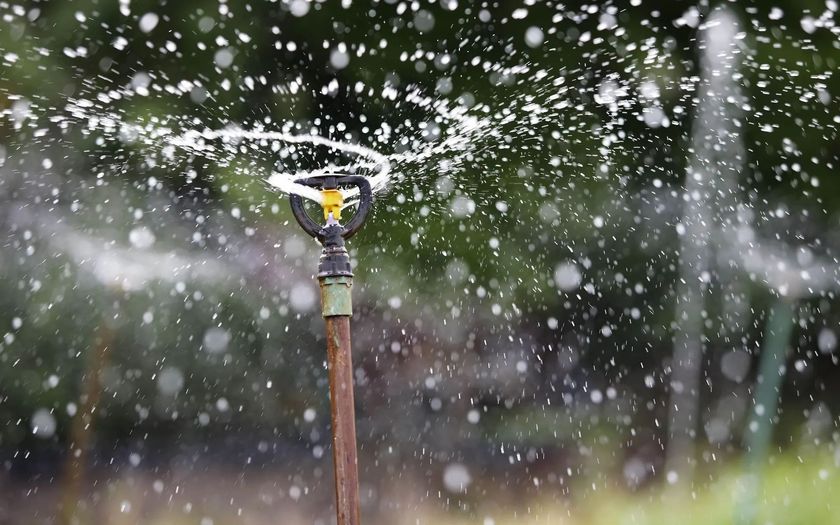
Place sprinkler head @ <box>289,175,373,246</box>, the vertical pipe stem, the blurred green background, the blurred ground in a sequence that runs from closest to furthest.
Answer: the vertical pipe stem, sprinkler head @ <box>289,175,373,246</box>, the blurred green background, the blurred ground

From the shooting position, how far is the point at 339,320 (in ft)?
4.94

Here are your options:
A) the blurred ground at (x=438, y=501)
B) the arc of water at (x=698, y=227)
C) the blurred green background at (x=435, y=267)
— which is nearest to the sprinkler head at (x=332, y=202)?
the blurred green background at (x=435, y=267)

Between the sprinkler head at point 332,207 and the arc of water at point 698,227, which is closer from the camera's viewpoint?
the sprinkler head at point 332,207

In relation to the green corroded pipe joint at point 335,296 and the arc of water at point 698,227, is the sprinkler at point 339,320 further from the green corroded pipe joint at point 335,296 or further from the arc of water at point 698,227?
the arc of water at point 698,227

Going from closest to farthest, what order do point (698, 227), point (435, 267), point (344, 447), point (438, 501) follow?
point (344, 447) → point (435, 267) → point (698, 227) → point (438, 501)

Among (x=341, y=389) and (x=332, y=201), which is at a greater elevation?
(x=332, y=201)

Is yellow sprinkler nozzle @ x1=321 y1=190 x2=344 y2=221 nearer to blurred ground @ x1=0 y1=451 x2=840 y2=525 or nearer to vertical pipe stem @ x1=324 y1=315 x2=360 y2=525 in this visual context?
vertical pipe stem @ x1=324 y1=315 x2=360 y2=525

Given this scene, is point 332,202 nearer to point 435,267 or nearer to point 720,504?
point 435,267

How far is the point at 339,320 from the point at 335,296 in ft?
0.16

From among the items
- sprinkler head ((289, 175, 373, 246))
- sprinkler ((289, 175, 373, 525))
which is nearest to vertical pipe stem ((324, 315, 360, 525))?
sprinkler ((289, 175, 373, 525))

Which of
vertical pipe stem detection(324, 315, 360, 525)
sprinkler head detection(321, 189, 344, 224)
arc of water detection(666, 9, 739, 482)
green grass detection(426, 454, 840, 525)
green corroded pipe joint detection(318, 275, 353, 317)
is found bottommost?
green grass detection(426, 454, 840, 525)

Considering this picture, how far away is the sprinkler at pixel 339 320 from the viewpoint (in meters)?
1.43

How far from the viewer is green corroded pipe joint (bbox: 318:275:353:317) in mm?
1511

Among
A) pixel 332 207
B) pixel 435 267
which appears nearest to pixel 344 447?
pixel 332 207
